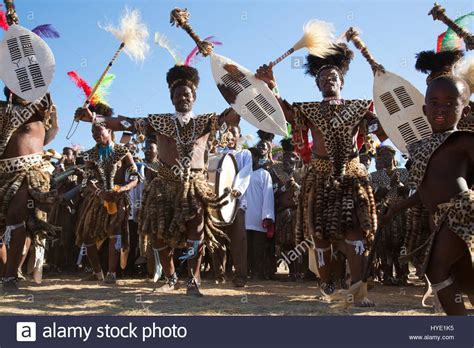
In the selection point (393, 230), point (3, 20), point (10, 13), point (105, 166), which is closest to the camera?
point (10, 13)

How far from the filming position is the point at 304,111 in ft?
17.3

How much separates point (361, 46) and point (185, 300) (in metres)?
3.10

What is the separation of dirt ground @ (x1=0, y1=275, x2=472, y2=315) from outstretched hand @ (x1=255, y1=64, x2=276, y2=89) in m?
2.19

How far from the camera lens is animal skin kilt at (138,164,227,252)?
5492 mm

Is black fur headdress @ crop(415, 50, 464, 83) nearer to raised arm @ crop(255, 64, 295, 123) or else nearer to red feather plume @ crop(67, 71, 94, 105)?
raised arm @ crop(255, 64, 295, 123)

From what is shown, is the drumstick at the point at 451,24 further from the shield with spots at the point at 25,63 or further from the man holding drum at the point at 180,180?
the shield with spots at the point at 25,63

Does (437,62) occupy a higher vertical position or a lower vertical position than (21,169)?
higher

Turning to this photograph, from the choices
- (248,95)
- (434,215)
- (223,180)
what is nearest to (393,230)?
(223,180)

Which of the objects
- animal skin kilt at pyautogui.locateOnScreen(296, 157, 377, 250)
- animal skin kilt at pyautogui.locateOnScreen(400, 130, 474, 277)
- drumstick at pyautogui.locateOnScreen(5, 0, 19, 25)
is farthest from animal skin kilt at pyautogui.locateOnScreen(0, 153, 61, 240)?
animal skin kilt at pyautogui.locateOnScreen(400, 130, 474, 277)

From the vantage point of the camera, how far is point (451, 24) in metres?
5.18

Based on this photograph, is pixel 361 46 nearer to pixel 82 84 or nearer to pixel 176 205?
pixel 176 205

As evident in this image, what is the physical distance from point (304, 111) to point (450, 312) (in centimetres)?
264

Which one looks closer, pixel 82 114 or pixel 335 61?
pixel 335 61

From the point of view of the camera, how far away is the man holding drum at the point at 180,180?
552 cm
